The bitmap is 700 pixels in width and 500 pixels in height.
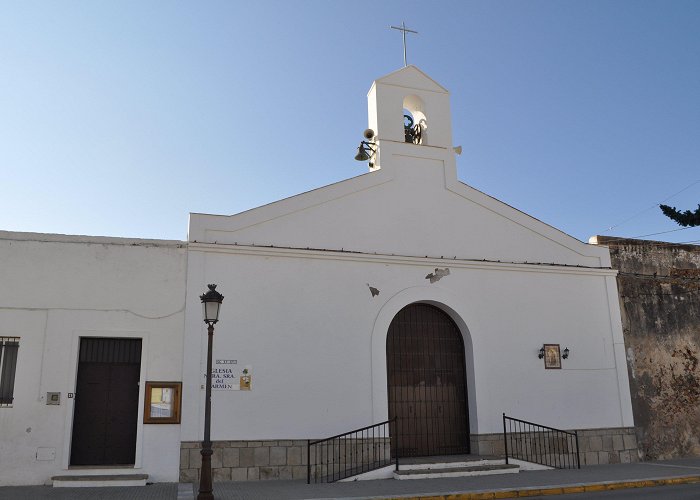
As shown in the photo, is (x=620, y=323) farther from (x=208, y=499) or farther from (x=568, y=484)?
(x=208, y=499)

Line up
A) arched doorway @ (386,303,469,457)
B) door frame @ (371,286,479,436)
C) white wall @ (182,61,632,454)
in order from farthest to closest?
1. arched doorway @ (386,303,469,457)
2. door frame @ (371,286,479,436)
3. white wall @ (182,61,632,454)

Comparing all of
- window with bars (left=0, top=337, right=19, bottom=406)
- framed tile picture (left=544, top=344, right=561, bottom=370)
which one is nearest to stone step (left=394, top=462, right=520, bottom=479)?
framed tile picture (left=544, top=344, right=561, bottom=370)

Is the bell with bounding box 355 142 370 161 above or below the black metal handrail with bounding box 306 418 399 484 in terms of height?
above

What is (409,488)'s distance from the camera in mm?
10273

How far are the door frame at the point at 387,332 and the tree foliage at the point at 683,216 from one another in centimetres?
574

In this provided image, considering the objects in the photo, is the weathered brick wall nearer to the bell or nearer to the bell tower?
the bell tower

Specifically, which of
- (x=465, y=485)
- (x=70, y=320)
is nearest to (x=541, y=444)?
(x=465, y=485)

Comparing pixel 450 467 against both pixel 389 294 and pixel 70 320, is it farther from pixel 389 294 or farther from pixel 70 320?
pixel 70 320

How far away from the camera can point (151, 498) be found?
31.0 ft

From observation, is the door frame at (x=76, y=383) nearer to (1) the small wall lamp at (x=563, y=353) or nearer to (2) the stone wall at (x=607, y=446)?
(2) the stone wall at (x=607, y=446)

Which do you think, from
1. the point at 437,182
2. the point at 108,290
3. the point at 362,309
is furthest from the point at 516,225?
the point at 108,290

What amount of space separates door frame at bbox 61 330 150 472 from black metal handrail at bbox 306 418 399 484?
304 cm

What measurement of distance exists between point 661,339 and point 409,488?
331 inches

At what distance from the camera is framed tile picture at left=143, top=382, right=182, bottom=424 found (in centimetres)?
1114
